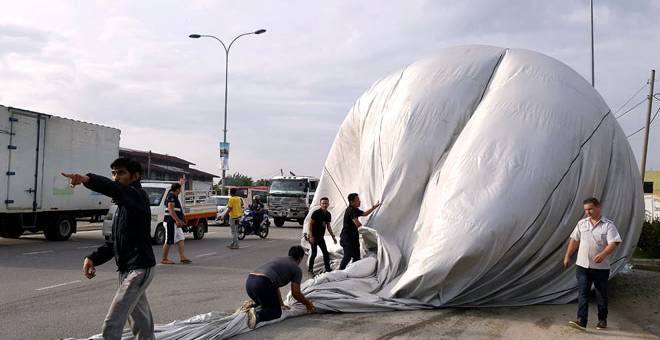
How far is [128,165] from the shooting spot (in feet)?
16.5

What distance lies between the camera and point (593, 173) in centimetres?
840

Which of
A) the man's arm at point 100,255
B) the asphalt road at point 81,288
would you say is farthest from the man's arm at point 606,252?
the man's arm at point 100,255

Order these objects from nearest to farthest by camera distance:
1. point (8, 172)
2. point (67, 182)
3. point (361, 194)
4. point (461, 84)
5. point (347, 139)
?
point (461, 84), point (361, 194), point (347, 139), point (8, 172), point (67, 182)

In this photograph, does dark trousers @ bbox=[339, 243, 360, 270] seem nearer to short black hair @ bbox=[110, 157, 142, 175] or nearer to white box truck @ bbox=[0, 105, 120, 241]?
short black hair @ bbox=[110, 157, 142, 175]

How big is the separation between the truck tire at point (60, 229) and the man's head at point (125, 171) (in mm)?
14392

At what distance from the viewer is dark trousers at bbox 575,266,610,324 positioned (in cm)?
689

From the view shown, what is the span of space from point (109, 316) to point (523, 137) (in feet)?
19.7

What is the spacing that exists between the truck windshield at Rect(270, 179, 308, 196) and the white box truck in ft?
32.5

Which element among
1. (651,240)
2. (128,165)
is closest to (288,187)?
(651,240)

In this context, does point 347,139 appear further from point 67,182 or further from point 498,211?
point 67,182

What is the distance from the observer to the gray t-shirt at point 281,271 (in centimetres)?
694

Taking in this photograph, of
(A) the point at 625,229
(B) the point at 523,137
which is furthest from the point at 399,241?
(A) the point at 625,229

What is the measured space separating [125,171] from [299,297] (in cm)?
304

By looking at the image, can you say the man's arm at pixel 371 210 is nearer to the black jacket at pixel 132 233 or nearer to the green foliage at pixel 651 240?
the black jacket at pixel 132 233
